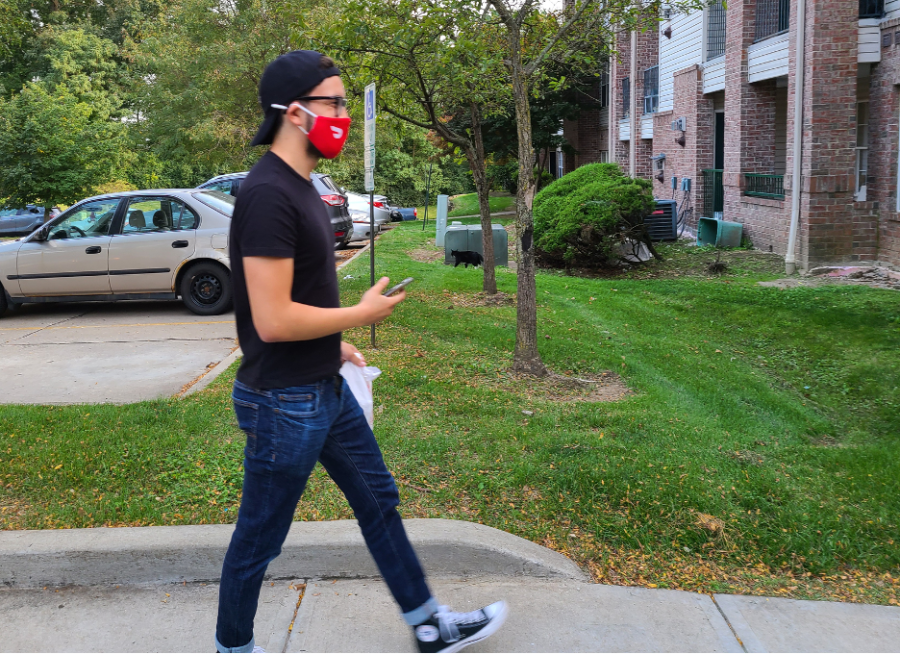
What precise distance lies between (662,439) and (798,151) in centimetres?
1038

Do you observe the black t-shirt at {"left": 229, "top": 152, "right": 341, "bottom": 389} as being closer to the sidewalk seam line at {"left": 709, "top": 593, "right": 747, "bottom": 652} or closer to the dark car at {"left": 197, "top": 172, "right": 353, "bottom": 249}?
the sidewalk seam line at {"left": 709, "top": 593, "right": 747, "bottom": 652}

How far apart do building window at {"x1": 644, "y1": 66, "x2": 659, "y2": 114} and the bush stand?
9.47 metres

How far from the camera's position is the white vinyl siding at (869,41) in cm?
1336

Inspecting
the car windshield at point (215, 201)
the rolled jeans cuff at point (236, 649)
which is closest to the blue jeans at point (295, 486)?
the rolled jeans cuff at point (236, 649)

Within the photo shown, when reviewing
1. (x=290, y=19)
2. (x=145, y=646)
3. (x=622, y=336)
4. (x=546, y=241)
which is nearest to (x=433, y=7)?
(x=622, y=336)

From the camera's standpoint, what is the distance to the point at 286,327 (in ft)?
8.40

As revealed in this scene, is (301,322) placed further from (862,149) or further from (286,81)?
(862,149)

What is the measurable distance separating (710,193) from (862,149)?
6.22 meters

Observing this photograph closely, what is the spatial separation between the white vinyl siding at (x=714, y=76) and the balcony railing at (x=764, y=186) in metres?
2.47

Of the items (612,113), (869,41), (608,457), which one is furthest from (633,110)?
(608,457)

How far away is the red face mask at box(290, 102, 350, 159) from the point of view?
271 centimetres

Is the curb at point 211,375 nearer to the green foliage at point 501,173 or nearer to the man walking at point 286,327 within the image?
the man walking at point 286,327

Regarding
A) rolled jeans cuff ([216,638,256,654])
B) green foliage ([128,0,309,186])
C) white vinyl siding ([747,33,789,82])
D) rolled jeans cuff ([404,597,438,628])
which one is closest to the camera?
rolled jeans cuff ([216,638,256,654])

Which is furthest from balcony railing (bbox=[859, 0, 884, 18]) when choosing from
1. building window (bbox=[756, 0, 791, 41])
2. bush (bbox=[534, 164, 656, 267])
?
bush (bbox=[534, 164, 656, 267])
